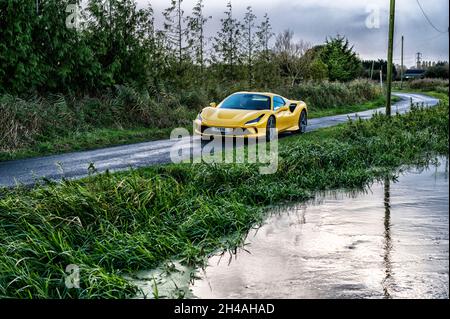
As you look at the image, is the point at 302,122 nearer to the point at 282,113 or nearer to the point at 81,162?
the point at 282,113

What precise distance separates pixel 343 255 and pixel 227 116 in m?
9.46

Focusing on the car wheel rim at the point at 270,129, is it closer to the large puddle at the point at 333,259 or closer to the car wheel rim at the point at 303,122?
the car wheel rim at the point at 303,122

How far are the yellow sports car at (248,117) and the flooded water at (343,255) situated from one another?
6.05 meters

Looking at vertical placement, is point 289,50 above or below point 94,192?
above

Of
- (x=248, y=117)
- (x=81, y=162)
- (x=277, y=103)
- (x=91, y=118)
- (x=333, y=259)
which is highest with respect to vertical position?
(x=277, y=103)

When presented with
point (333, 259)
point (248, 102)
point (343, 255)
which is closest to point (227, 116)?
point (248, 102)

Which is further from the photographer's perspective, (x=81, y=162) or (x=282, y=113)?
(x=282, y=113)

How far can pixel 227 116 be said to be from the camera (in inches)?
621

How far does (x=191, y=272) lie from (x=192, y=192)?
3184 mm

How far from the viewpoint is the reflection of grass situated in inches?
235

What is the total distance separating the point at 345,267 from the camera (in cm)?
619
